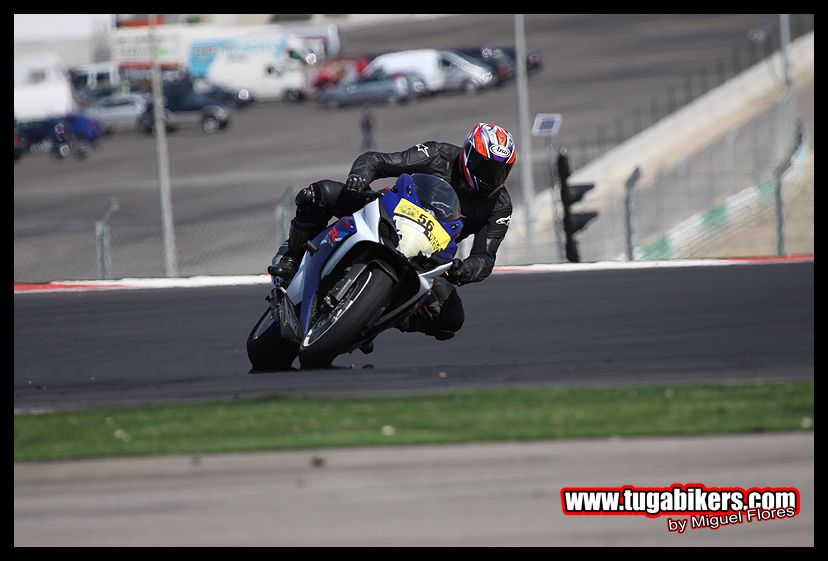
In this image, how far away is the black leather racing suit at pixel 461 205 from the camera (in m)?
9.16

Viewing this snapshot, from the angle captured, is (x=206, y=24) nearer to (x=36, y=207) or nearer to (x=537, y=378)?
(x=36, y=207)

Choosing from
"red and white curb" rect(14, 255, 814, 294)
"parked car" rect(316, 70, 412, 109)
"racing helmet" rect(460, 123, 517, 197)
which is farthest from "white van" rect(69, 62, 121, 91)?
"racing helmet" rect(460, 123, 517, 197)

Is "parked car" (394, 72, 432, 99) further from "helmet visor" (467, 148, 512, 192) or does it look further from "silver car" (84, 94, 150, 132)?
"helmet visor" (467, 148, 512, 192)

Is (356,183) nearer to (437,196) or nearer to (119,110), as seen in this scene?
(437,196)

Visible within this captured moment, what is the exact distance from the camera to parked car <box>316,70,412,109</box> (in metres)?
47.2

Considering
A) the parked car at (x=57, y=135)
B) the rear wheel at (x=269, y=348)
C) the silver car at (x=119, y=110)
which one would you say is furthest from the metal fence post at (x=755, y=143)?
the silver car at (x=119, y=110)

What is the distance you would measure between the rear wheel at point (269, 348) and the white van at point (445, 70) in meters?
38.4

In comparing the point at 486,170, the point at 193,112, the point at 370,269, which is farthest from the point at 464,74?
the point at 370,269

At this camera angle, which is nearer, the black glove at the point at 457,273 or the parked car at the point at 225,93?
the black glove at the point at 457,273

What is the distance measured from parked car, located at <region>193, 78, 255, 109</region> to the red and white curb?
33.1 metres

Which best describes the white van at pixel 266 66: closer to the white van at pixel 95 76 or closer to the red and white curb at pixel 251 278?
the white van at pixel 95 76

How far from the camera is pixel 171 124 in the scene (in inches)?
1855
